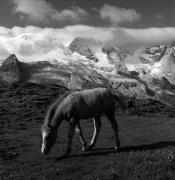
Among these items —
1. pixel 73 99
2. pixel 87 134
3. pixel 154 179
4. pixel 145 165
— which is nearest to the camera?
pixel 154 179

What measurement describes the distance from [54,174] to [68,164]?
5.11ft

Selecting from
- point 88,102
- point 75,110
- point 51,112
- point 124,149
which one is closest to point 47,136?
point 51,112

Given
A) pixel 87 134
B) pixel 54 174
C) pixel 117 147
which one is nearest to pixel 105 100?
pixel 117 147

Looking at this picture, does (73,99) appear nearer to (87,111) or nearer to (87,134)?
(87,111)

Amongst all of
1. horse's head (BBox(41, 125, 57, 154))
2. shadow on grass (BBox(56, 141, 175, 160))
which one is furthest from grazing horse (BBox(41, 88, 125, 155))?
shadow on grass (BBox(56, 141, 175, 160))

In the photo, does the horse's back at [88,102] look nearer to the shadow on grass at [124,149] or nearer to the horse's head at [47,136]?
the horse's head at [47,136]

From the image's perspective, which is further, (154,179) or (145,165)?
(145,165)

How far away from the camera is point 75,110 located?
20266mm

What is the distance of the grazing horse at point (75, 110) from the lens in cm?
1931

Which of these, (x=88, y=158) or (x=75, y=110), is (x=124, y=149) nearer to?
(x=88, y=158)

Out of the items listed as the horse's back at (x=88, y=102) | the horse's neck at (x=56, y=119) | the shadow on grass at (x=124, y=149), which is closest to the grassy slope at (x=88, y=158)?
the shadow on grass at (x=124, y=149)

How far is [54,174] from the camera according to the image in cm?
1664

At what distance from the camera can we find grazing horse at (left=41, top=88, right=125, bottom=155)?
19.3 meters

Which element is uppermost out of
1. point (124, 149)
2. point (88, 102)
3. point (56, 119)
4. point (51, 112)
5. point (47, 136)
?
point (88, 102)
